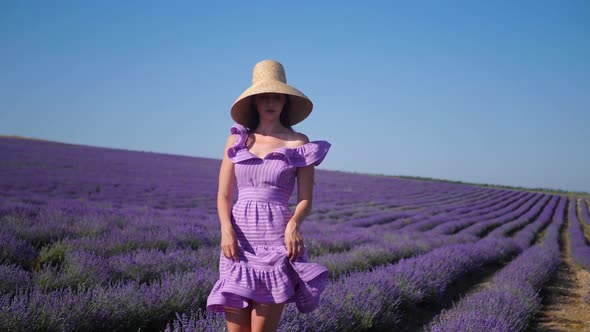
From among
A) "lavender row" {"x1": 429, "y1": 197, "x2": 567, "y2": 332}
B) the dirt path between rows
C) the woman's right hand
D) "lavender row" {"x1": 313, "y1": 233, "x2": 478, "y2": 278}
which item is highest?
the woman's right hand

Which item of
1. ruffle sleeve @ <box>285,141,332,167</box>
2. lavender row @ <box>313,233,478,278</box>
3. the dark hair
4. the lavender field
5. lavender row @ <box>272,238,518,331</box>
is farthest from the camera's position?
lavender row @ <box>313,233,478,278</box>

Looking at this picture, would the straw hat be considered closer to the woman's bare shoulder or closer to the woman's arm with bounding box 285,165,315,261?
the woman's bare shoulder

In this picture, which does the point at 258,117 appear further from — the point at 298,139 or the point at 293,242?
the point at 293,242

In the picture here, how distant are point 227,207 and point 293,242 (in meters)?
0.34

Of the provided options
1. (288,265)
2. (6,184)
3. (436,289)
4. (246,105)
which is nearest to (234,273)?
(288,265)

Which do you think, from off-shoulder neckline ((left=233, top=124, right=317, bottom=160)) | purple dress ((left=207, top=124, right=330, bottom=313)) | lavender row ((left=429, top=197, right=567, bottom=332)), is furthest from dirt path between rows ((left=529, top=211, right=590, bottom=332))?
off-shoulder neckline ((left=233, top=124, right=317, bottom=160))

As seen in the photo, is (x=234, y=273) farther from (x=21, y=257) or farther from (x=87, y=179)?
(x=87, y=179)

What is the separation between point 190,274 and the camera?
3.44 metres

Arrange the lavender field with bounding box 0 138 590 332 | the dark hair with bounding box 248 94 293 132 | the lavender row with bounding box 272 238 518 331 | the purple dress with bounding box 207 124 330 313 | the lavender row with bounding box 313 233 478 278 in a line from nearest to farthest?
1. the purple dress with bounding box 207 124 330 313
2. the dark hair with bounding box 248 94 293 132
3. the lavender field with bounding box 0 138 590 332
4. the lavender row with bounding box 272 238 518 331
5. the lavender row with bounding box 313 233 478 278

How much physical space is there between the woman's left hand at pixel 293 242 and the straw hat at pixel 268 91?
600 millimetres

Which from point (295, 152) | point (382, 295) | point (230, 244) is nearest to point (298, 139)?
point (295, 152)

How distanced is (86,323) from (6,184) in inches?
396

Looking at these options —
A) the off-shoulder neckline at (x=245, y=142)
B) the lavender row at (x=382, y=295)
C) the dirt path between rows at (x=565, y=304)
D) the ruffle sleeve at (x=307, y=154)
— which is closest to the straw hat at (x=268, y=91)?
the off-shoulder neckline at (x=245, y=142)

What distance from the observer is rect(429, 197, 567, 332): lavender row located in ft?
9.80
